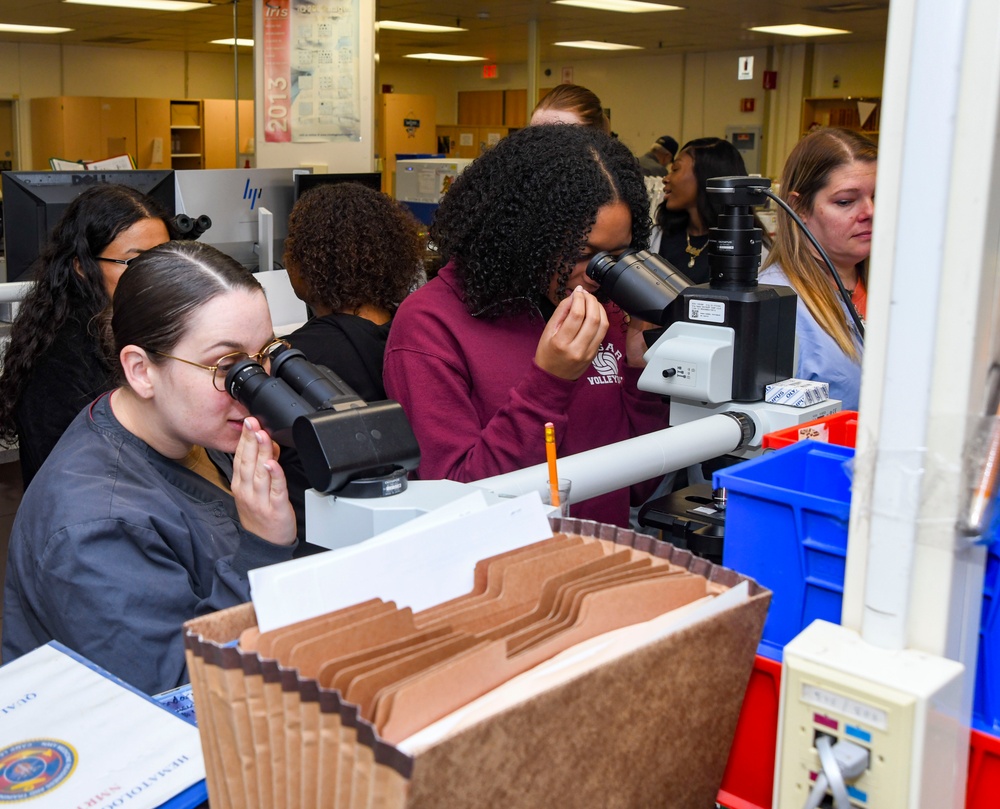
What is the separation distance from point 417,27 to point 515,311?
30.9 feet

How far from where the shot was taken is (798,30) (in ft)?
31.7

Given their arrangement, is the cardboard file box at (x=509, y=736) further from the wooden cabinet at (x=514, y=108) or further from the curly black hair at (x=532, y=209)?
the wooden cabinet at (x=514, y=108)

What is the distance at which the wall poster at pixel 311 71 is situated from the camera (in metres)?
4.76

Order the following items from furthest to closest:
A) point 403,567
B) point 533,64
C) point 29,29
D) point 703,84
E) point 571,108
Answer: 1. point 703,84
2. point 29,29
3. point 533,64
4. point 571,108
5. point 403,567

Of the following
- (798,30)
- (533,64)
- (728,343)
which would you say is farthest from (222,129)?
(728,343)

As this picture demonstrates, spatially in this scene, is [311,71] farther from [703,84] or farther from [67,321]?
[703,84]

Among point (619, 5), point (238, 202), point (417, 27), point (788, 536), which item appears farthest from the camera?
point (417, 27)

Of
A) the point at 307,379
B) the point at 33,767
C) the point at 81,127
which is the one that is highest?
the point at 81,127

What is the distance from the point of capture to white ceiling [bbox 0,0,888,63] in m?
8.42

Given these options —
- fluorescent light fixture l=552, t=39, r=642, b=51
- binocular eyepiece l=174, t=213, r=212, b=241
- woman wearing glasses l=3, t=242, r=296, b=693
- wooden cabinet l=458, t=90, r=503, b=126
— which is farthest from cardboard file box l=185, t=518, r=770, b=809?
wooden cabinet l=458, t=90, r=503, b=126

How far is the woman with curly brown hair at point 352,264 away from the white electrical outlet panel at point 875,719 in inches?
63.2

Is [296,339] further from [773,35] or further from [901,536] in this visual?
[773,35]

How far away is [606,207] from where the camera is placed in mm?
1470

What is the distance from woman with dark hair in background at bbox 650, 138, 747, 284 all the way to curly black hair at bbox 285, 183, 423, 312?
169 cm
